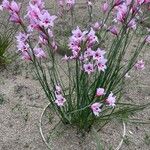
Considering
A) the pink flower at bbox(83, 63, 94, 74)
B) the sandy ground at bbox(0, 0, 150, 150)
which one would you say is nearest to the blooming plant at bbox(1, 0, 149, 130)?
the pink flower at bbox(83, 63, 94, 74)

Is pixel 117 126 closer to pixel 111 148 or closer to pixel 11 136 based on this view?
pixel 111 148

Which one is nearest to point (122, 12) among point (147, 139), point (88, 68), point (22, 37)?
point (88, 68)

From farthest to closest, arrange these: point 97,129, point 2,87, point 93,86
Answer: point 2,87
point 97,129
point 93,86

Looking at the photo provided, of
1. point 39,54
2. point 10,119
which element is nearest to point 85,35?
point 39,54

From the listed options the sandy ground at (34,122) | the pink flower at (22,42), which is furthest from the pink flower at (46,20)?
the sandy ground at (34,122)

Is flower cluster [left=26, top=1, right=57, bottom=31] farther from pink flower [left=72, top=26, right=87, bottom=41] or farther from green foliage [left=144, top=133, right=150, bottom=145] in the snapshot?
green foliage [left=144, top=133, right=150, bottom=145]

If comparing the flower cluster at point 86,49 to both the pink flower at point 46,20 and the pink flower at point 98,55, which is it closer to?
the pink flower at point 98,55

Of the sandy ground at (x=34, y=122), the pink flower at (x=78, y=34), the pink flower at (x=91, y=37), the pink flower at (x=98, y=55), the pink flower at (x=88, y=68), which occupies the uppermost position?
the pink flower at (x=78, y=34)

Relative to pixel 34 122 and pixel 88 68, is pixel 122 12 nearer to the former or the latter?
pixel 88 68
